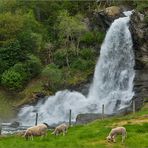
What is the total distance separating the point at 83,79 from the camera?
68438mm

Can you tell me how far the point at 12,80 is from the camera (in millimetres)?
69125

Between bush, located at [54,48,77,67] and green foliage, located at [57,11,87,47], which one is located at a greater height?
green foliage, located at [57,11,87,47]

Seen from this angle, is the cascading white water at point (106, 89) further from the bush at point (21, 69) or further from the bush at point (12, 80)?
the bush at point (21, 69)

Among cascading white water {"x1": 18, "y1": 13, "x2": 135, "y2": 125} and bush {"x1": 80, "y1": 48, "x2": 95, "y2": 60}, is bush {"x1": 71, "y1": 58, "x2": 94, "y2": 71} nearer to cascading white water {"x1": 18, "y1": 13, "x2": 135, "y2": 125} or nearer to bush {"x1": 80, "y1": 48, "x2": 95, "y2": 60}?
bush {"x1": 80, "y1": 48, "x2": 95, "y2": 60}

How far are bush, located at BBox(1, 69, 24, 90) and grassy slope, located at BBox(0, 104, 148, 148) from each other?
110ft

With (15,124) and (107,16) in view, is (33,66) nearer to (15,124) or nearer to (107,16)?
(107,16)

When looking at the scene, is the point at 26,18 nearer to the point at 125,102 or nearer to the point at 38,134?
the point at 125,102

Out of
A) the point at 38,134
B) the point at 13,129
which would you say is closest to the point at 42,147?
the point at 38,134

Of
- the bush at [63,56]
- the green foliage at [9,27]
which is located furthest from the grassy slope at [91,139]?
the green foliage at [9,27]

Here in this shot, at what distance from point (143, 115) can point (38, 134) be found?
9997 millimetres

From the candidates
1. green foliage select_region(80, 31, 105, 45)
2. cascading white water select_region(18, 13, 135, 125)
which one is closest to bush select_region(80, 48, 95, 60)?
cascading white water select_region(18, 13, 135, 125)

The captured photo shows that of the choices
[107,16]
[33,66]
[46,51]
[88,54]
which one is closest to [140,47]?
[88,54]

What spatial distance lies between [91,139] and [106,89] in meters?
33.4

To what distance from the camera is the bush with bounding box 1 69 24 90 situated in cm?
6906
